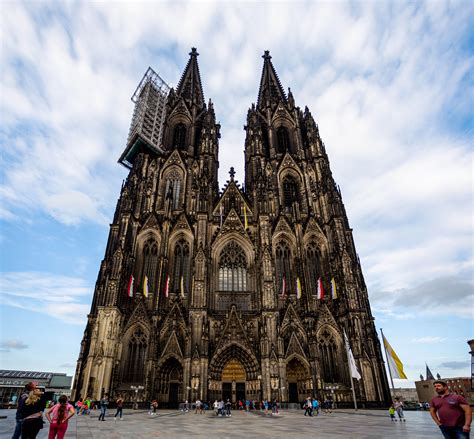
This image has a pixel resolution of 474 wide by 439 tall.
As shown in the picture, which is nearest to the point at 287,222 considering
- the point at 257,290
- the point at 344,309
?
the point at 257,290

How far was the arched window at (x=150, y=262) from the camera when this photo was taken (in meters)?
30.0

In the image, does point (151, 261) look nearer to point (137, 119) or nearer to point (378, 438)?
point (137, 119)

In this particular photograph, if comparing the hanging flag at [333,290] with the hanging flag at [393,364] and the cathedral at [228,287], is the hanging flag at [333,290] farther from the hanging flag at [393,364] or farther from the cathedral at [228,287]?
the hanging flag at [393,364]

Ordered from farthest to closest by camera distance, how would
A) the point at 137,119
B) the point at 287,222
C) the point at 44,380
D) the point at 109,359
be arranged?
the point at 44,380, the point at 137,119, the point at 287,222, the point at 109,359

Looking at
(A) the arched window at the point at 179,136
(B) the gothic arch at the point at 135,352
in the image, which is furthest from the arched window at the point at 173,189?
(B) the gothic arch at the point at 135,352

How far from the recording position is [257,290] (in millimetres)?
29219

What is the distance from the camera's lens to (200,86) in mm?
52156

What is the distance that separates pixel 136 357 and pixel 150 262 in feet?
29.1

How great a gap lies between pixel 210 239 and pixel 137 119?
2261cm

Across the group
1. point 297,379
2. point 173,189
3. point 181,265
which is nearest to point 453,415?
point 297,379

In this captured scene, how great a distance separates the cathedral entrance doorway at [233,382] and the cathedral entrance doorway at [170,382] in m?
3.70

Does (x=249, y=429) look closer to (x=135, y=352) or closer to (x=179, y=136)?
(x=135, y=352)

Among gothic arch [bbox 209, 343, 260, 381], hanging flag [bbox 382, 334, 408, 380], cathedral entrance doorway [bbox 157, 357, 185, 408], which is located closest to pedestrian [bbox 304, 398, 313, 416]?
hanging flag [bbox 382, 334, 408, 380]

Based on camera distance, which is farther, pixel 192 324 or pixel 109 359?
pixel 192 324
